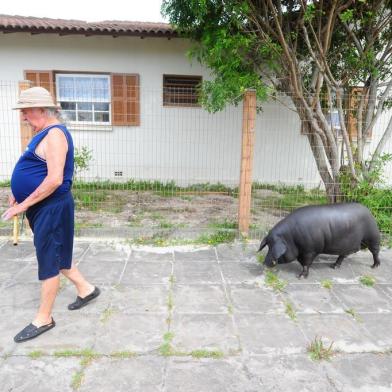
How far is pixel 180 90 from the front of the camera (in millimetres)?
9422

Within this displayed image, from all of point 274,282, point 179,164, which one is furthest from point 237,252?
point 179,164

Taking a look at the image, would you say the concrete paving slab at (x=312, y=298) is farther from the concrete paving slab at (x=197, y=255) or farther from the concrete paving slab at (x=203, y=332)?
the concrete paving slab at (x=197, y=255)

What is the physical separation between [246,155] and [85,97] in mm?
5702

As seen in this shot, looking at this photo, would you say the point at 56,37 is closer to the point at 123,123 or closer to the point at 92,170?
the point at 123,123

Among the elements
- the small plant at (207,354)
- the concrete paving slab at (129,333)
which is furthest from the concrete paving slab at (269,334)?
the concrete paving slab at (129,333)

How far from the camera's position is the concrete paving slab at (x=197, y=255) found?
4699 mm

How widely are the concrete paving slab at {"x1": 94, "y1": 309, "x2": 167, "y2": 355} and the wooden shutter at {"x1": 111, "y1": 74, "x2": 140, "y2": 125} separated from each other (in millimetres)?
6580

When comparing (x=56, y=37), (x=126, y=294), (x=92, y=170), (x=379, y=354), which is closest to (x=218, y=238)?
(x=126, y=294)

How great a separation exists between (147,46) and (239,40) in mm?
4211

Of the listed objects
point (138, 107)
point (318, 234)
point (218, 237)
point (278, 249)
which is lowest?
point (218, 237)

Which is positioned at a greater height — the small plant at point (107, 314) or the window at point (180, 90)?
the window at point (180, 90)

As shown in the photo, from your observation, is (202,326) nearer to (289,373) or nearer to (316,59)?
(289,373)

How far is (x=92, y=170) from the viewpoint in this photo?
8039mm

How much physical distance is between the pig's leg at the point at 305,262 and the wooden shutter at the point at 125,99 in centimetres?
613
